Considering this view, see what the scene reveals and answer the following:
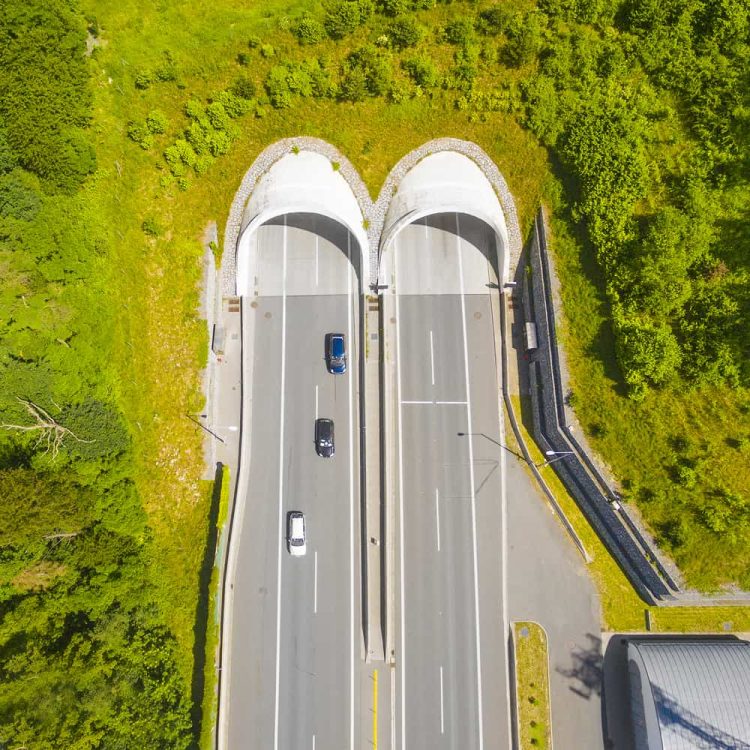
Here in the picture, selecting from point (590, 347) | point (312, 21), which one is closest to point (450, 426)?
point (590, 347)

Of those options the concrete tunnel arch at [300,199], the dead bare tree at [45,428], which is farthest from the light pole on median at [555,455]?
the dead bare tree at [45,428]

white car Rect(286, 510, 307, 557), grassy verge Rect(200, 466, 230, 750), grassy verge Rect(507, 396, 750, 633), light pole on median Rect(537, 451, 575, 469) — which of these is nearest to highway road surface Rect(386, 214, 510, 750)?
light pole on median Rect(537, 451, 575, 469)

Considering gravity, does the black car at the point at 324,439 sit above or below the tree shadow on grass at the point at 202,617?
above

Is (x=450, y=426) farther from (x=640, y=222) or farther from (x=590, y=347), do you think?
(x=640, y=222)

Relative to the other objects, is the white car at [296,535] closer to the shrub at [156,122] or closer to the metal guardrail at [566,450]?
the metal guardrail at [566,450]

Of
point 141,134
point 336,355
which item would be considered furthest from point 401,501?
point 141,134

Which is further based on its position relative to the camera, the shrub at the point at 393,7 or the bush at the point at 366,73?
the bush at the point at 366,73

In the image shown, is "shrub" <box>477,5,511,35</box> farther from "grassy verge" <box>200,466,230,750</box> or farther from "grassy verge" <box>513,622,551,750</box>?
"grassy verge" <box>513,622,551,750</box>
